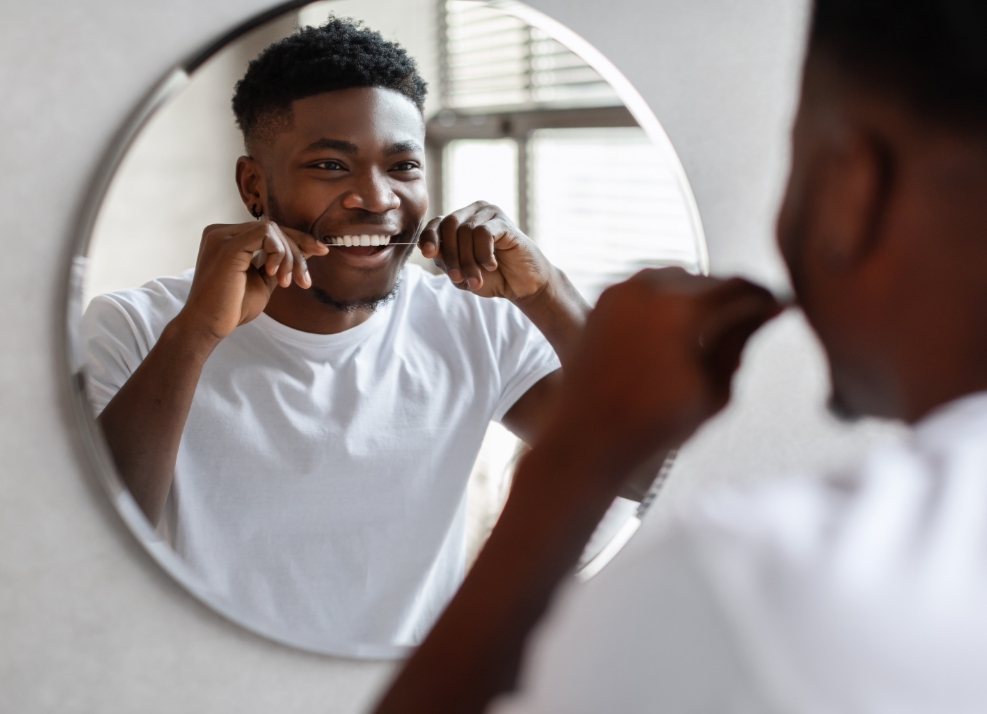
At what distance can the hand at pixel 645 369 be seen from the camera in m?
0.33

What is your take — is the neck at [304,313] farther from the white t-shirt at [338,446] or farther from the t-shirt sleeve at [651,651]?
the t-shirt sleeve at [651,651]

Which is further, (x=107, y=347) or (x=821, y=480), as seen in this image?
(x=107, y=347)

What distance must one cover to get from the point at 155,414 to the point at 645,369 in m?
0.40

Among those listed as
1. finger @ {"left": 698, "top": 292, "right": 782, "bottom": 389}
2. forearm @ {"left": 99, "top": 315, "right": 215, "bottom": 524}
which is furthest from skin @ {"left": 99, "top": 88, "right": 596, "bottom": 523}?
finger @ {"left": 698, "top": 292, "right": 782, "bottom": 389}

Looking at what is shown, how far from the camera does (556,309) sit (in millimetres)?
688

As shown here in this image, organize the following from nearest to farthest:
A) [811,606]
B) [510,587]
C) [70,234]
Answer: [811,606] < [510,587] < [70,234]

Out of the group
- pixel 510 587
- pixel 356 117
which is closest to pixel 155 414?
pixel 356 117

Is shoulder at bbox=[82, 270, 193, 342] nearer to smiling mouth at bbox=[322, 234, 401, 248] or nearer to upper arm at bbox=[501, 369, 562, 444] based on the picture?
smiling mouth at bbox=[322, 234, 401, 248]

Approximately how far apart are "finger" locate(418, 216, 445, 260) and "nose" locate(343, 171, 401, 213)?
0.03 meters

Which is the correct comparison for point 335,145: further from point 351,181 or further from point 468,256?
point 468,256

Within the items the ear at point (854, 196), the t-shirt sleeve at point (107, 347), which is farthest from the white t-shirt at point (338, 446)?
the ear at point (854, 196)

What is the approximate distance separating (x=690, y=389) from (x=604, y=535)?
0.40 meters

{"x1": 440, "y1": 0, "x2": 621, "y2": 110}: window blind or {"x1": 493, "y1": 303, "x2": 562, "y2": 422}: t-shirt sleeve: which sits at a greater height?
{"x1": 440, "y1": 0, "x2": 621, "y2": 110}: window blind

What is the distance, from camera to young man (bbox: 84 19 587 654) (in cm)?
60
